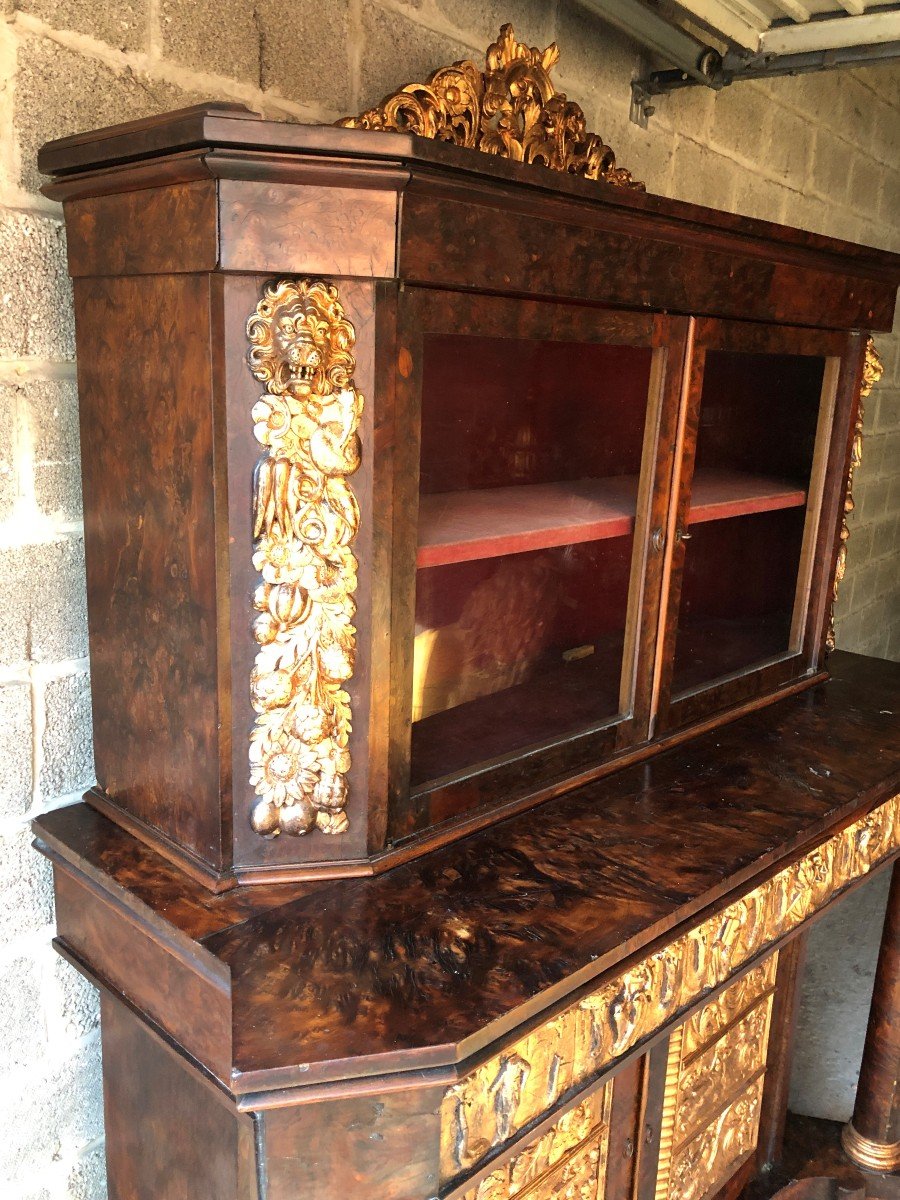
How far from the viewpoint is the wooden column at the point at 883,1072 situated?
5.49 ft

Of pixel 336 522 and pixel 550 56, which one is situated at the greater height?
pixel 550 56

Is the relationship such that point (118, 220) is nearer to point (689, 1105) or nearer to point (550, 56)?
point (550, 56)

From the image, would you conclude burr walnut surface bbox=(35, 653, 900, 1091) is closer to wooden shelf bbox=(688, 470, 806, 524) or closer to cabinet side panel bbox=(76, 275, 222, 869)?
cabinet side panel bbox=(76, 275, 222, 869)

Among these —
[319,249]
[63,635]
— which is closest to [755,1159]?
[63,635]

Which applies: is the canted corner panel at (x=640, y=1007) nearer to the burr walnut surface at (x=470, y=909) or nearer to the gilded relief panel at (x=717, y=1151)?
the burr walnut surface at (x=470, y=909)

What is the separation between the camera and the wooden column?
1.67m

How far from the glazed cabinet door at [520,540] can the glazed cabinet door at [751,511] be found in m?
0.05

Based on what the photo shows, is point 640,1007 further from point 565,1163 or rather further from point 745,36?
point 745,36

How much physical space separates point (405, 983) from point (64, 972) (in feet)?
1.77

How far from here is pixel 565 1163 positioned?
3.98 ft

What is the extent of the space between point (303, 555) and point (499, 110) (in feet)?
2.04

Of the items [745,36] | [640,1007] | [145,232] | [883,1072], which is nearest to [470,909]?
[640,1007]

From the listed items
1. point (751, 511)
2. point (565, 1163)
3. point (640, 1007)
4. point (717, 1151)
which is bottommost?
point (717, 1151)

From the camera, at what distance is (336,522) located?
92 cm
